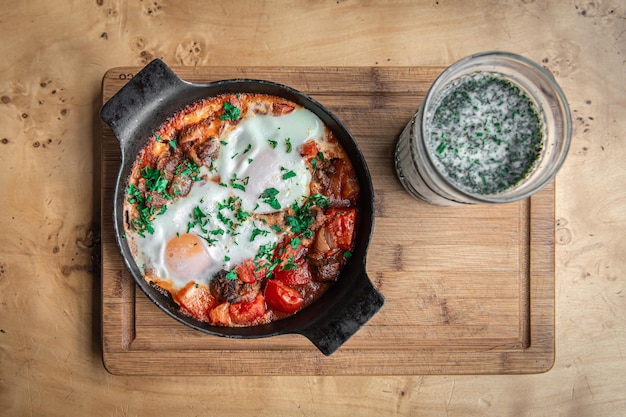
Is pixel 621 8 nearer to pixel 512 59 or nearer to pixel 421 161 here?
pixel 512 59

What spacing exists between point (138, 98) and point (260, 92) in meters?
0.66

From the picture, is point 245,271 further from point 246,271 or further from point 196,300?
point 196,300

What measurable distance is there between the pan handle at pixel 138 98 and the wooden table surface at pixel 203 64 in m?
0.58

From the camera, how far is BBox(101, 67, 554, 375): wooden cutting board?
3156mm

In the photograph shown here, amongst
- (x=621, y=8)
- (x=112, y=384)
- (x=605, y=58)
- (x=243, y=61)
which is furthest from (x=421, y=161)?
(x=112, y=384)

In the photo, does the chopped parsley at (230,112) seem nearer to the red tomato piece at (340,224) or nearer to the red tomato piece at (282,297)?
the red tomato piece at (340,224)

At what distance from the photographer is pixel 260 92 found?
9.89 ft

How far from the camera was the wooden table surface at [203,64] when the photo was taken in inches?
132

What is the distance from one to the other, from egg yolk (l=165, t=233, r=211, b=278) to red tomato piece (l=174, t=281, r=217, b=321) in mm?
77

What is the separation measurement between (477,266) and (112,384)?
7.81 feet

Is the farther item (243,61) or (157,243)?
(243,61)

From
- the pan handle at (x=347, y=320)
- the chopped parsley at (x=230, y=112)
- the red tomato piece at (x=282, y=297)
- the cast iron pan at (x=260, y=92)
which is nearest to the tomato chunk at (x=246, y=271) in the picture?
the red tomato piece at (x=282, y=297)

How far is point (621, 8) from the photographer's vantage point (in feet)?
11.3

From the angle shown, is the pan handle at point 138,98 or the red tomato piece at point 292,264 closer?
the pan handle at point 138,98
